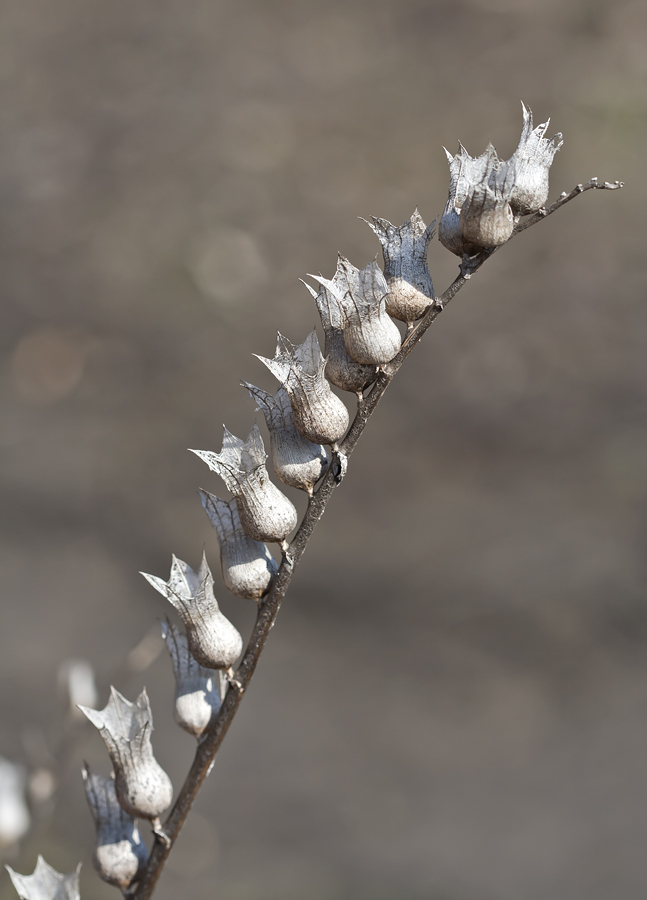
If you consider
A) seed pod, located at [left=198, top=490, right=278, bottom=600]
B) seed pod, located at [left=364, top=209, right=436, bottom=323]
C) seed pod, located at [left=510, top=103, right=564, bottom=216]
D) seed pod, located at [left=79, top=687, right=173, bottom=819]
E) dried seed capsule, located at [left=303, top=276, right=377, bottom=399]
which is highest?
seed pod, located at [left=510, top=103, right=564, bottom=216]

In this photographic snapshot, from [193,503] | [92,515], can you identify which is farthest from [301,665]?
[92,515]

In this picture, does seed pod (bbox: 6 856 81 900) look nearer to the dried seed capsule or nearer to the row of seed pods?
the row of seed pods

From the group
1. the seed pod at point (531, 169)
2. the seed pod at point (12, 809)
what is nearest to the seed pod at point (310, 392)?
the seed pod at point (531, 169)

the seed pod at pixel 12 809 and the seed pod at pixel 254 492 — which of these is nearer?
the seed pod at pixel 254 492

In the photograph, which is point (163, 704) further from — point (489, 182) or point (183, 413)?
point (489, 182)

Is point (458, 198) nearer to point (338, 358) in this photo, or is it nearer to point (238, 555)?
point (338, 358)

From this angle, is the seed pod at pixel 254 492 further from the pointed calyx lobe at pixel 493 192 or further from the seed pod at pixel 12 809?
the seed pod at pixel 12 809

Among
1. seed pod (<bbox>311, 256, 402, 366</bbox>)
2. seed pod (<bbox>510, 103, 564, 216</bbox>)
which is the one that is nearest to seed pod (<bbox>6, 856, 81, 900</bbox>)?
seed pod (<bbox>311, 256, 402, 366</bbox>)
